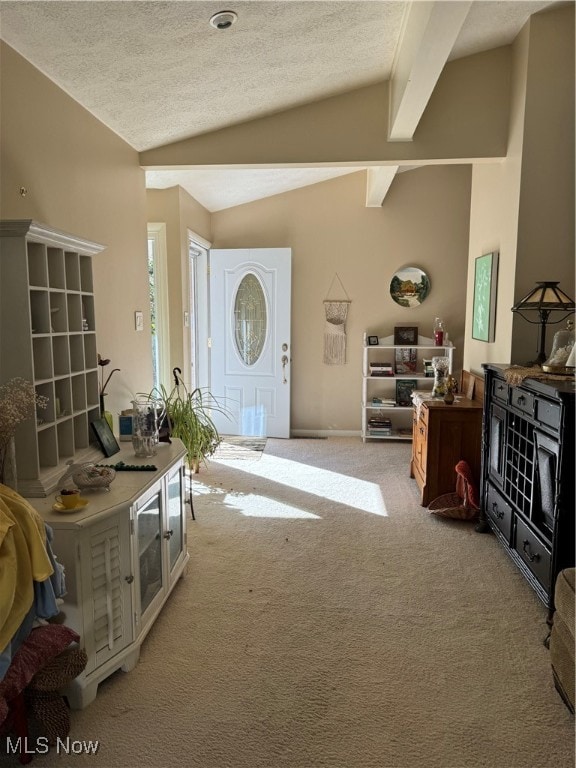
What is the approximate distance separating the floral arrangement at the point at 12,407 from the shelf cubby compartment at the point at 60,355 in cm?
34

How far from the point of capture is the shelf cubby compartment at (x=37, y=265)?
2.18 meters

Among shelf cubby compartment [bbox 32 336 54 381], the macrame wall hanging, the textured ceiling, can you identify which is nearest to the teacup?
shelf cubby compartment [bbox 32 336 54 381]

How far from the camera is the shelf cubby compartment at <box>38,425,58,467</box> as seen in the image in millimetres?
2287

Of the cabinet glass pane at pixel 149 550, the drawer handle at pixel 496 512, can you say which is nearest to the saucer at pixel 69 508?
the cabinet glass pane at pixel 149 550

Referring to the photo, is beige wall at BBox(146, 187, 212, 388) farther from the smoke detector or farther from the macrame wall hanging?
the smoke detector

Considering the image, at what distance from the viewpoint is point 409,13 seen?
258 cm

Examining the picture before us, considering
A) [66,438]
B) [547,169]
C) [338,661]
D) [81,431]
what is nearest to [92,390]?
[81,431]

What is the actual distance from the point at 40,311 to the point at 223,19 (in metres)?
1.44

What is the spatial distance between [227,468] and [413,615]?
8.35ft

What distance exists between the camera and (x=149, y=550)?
236 cm

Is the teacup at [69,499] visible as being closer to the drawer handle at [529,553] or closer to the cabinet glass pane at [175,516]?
the cabinet glass pane at [175,516]

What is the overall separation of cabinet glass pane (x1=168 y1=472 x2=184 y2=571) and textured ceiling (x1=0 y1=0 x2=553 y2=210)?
1.96 metres

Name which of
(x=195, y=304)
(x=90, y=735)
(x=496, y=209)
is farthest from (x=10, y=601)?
(x=195, y=304)

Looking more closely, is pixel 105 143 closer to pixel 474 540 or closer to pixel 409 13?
pixel 409 13
